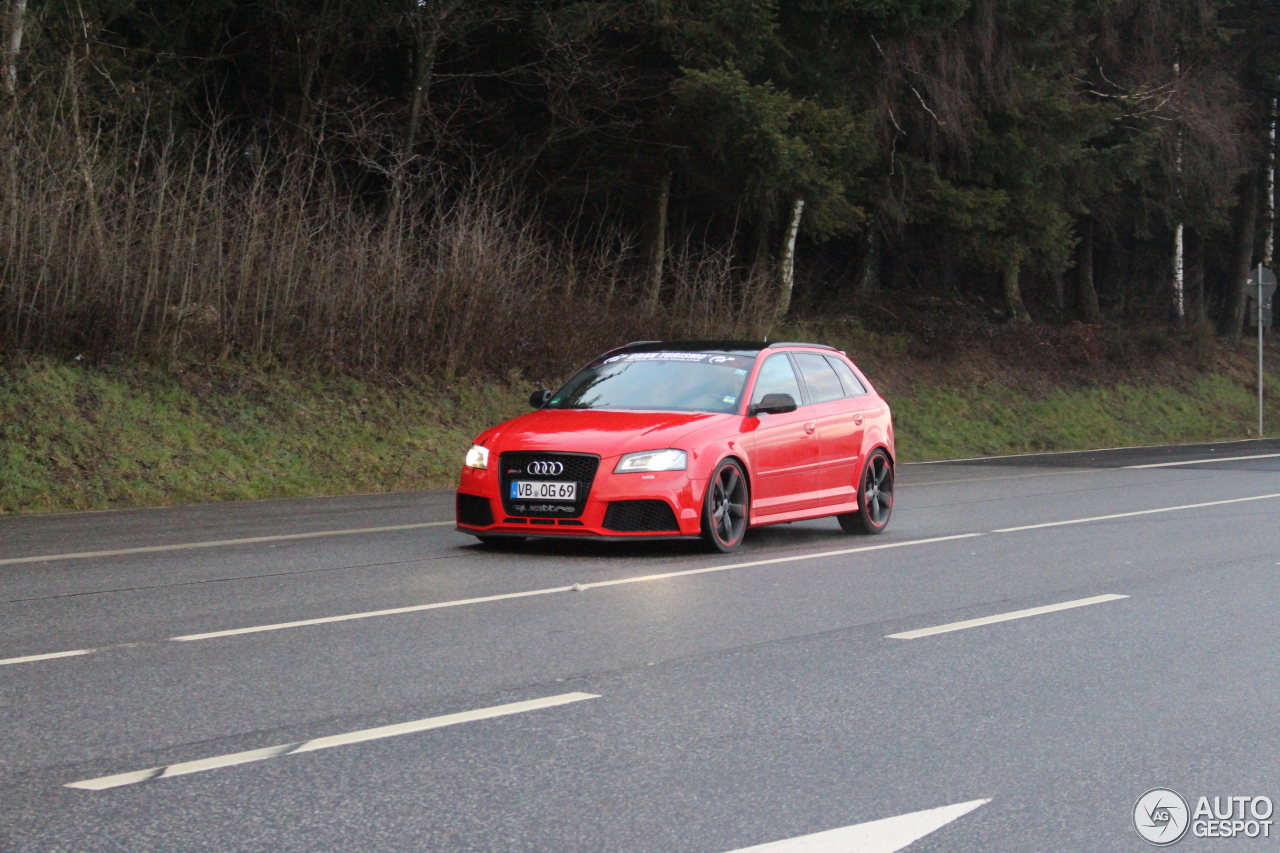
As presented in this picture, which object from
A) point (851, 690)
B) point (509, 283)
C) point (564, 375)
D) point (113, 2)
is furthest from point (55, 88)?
point (851, 690)

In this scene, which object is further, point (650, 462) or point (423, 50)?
point (423, 50)

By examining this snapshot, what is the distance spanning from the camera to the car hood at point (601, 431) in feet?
37.6

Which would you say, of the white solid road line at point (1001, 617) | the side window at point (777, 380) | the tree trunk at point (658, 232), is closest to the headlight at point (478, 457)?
the side window at point (777, 380)

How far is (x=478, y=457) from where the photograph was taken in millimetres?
11812

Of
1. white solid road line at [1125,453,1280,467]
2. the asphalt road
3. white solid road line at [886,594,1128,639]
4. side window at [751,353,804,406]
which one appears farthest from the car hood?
white solid road line at [1125,453,1280,467]

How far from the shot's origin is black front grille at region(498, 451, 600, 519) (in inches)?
447

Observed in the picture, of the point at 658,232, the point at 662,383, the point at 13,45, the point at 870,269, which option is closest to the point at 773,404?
the point at 662,383

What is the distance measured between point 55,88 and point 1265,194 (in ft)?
138

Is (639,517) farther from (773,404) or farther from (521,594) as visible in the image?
A: (521,594)

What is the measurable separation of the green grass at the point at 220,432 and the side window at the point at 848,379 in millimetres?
7185

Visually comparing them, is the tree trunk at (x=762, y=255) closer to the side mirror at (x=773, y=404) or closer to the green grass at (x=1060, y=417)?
the green grass at (x=1060, y=417)

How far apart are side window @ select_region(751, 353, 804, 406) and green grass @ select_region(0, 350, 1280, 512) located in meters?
7.31

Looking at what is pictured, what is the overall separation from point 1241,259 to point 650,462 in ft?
144

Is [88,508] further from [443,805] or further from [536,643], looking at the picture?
[443,805]
